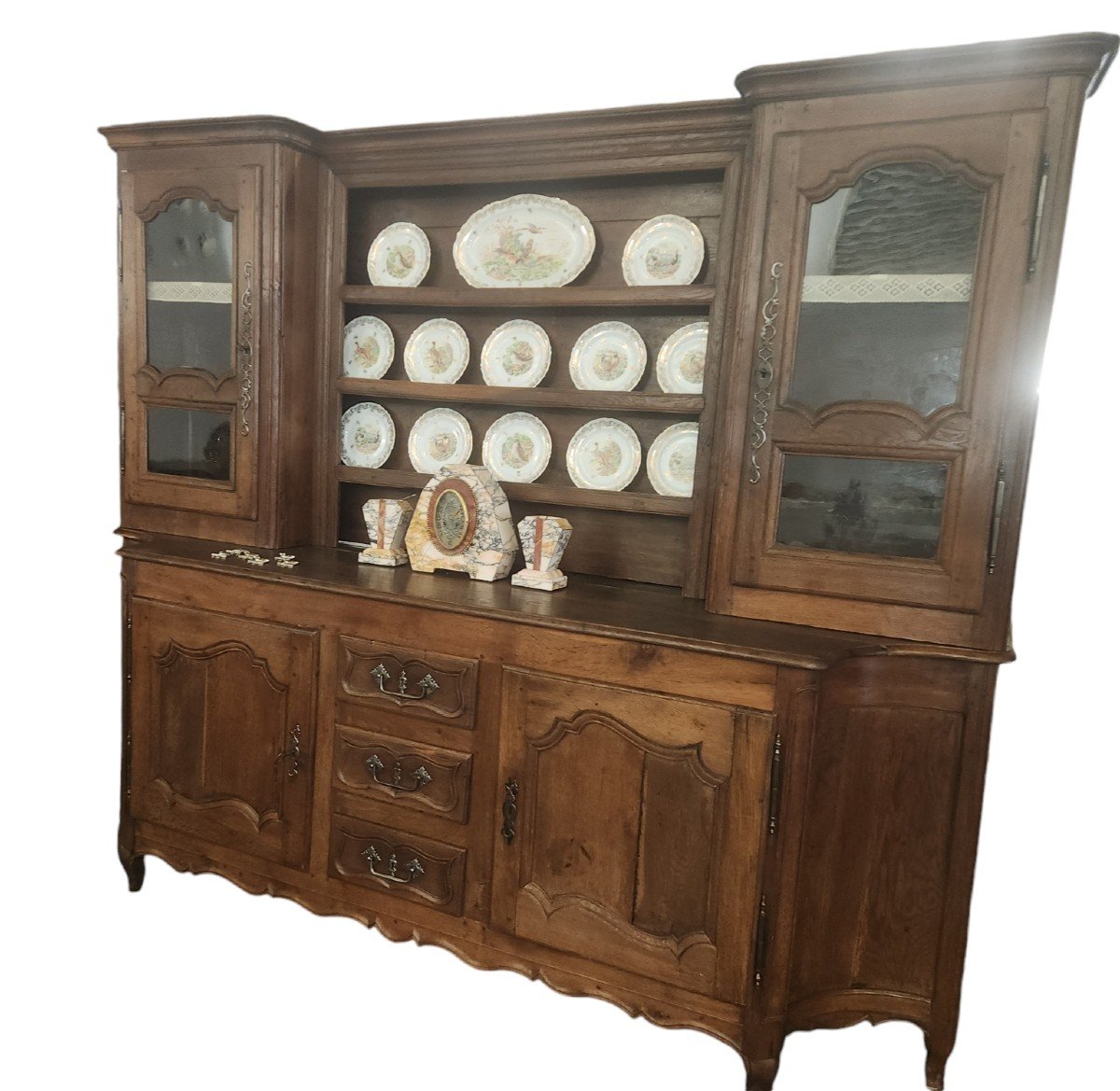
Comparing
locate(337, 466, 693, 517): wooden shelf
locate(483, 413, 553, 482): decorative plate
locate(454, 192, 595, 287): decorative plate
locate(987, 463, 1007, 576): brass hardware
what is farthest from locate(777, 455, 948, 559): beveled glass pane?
locate(454, 192, 595, 287): decorative plate

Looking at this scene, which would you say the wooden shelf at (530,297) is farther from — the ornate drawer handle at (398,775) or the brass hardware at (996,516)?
the ornate drawer handle at (398,775)

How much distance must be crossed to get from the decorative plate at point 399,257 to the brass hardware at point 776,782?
6.00 feet

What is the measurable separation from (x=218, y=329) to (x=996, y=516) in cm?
229

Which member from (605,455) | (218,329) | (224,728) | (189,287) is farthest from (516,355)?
(224,728)

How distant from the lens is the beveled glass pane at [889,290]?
2.06 metres

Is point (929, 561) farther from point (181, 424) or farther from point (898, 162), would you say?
point (181, 424)

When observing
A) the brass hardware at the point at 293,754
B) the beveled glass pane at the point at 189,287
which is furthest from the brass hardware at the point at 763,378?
the beveled glass pane at the point at 189,287

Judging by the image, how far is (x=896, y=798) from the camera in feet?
7.13

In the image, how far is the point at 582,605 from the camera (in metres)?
2.35

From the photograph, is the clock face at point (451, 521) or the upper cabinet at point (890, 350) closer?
the upper cabinet at point (890, 350)

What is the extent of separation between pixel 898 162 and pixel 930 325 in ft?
1.24

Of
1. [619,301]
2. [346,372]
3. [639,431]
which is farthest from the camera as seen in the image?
[346,372]

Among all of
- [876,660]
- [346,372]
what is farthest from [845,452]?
[346,372]

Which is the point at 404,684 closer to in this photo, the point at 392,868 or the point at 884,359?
the point at 392,868
